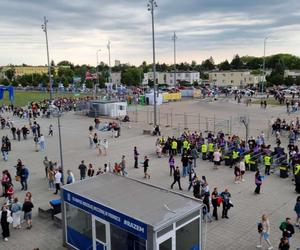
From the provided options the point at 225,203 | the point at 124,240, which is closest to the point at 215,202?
the point at 225,203

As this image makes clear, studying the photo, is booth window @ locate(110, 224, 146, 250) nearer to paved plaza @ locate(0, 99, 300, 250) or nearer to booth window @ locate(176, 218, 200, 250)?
booth window @ locate(176, 218, 200, 250)

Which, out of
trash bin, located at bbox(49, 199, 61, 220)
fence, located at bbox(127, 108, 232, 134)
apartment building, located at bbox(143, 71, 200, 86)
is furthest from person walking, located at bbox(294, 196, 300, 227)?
apartment building, located at bbox(143, 71, 200, 86)

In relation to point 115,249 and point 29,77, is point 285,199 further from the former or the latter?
point 29,77

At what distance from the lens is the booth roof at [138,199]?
29.4 feet

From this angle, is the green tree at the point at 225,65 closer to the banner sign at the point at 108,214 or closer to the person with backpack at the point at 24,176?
the person with backpack at the point at 24,176

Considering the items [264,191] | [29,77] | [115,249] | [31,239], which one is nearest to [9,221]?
[31,239]

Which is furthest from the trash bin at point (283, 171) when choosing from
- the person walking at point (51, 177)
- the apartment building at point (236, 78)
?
the apartment building at point (236, 78)

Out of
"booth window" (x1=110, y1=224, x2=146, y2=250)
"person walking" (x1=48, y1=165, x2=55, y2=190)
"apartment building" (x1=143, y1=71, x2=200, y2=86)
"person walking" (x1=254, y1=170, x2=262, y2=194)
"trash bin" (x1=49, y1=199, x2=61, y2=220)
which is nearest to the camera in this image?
"booth window" (x1=110, y1=224, x2=146, y2=250)

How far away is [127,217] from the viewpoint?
8.98 meters

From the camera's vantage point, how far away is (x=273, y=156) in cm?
2078

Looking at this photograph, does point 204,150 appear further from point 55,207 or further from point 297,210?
point 55,207

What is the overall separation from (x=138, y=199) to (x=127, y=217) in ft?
3.63

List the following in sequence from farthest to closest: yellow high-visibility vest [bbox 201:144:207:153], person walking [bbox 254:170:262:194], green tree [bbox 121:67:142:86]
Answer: green tree [bbox 121:67:142:86]
yellow high-visibility vest [bbox 201:144:207:153]
person walking [bbox 254:170:262:194]

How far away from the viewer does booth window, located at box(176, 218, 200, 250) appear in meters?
9.20
